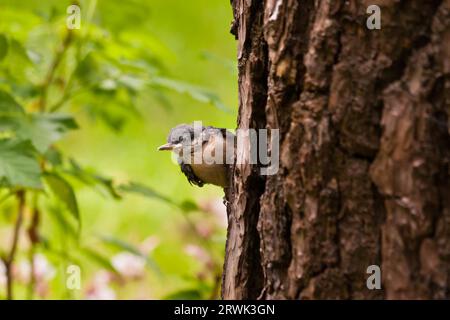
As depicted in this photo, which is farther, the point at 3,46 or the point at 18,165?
the point at 3,46

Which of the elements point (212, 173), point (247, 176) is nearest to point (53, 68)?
point (212, 173)

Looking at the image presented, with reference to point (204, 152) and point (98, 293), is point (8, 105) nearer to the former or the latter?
point (204, 152)

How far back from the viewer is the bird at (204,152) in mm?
1269

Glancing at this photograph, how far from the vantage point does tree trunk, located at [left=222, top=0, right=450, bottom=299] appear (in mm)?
952

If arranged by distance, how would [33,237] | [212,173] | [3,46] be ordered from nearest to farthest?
1. [212,173]
2. [3,46]
3. [33,237]

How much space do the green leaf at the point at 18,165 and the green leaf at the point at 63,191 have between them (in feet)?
0.44

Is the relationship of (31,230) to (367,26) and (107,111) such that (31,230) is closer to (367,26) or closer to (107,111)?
(107,111)

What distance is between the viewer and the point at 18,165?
4.82 ft

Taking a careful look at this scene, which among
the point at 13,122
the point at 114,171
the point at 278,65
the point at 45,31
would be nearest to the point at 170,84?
the point at 13,122

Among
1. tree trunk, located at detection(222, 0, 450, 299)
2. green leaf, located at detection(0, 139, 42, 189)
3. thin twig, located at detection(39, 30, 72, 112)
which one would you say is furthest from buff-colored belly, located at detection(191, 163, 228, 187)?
thin twig, located at detection(39, 30, 72, 112)

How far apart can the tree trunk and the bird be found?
0.19 m

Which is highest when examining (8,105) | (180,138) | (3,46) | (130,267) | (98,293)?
(3,46)

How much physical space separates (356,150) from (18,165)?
0.76 metres

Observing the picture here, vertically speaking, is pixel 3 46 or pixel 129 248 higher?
pixel 3 46
